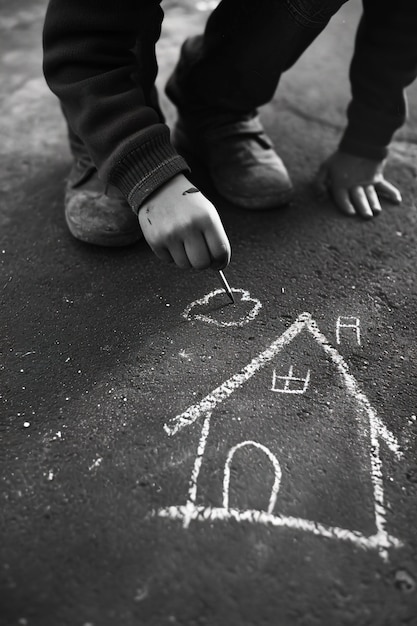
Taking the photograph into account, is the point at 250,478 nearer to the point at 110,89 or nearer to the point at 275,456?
the point at 275,456

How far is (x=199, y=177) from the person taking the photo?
1596mm

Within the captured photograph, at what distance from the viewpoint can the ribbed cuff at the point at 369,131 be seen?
1.50 metres

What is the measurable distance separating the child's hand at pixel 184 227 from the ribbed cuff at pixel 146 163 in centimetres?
2

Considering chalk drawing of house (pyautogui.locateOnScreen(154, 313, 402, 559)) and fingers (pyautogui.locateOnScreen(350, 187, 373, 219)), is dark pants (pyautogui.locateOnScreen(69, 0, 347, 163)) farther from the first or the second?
chalk drawing of house (pyautogui.locateOnScreen(154, 313, 402, 559))

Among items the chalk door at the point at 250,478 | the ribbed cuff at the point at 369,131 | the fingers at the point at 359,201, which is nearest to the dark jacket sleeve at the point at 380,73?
the ribbed cuff at the point at 369,131

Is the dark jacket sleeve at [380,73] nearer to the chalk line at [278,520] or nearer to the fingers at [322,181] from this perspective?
the fingers at [322,181]

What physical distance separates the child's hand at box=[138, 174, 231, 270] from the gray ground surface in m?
0.21

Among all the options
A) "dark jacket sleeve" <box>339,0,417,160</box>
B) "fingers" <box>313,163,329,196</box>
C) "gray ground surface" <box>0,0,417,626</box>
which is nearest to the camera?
"gray ground surface" <box>0,0,417,626</box>

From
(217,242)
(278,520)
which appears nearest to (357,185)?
(217,242)

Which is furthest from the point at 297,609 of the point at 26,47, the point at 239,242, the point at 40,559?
the point at 26,47

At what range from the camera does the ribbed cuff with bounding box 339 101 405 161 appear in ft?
4.93

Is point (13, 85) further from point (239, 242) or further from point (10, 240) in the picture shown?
point (239, 242)

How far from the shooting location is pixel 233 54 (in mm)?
1385

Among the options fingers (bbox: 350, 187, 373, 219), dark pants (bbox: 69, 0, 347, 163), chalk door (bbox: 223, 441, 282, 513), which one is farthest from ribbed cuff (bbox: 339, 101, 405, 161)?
chalk door (bbox: 223, 441, 282, 513)
